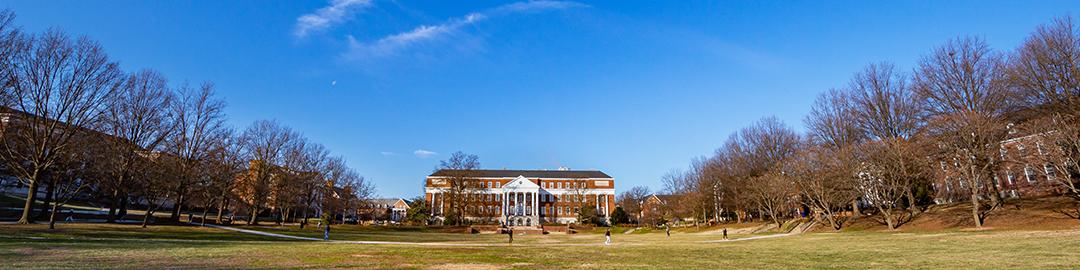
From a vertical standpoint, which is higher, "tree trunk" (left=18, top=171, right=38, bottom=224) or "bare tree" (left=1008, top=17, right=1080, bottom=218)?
"bare tree" (left=1008, top=17, right=1080, bottom=218)

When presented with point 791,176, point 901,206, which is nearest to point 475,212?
point 791,176

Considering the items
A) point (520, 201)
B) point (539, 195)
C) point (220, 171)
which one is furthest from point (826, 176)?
point (539, 195)

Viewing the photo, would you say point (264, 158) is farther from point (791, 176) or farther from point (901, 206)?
point (901, 206)

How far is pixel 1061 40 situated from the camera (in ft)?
108

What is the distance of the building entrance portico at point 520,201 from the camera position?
314 ft

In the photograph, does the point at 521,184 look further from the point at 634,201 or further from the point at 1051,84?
the point at 1051,84

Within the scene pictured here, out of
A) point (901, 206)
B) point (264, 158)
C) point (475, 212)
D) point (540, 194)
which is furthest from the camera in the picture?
point (540, 194)

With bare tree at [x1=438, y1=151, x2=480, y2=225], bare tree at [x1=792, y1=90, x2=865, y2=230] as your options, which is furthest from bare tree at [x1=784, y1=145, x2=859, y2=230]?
bare tree at [x1=438, y1=151, x2=480, y2=225]

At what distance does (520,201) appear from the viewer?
102500 millimetres

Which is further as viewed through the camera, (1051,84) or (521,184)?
(521,184)

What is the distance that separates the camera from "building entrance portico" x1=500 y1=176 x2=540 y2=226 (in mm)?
95688

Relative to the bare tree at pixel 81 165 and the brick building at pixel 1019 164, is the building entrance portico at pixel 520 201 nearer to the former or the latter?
the bare tree at pixel 81 165

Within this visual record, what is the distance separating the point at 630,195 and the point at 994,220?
2980 inches

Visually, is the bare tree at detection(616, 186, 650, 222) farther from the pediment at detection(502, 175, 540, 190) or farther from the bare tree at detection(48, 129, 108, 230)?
the bare tree at detection(48, 129, 108, 230)
